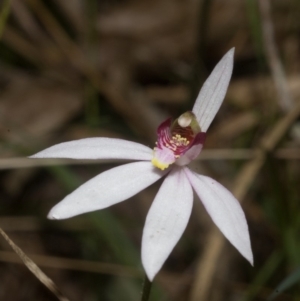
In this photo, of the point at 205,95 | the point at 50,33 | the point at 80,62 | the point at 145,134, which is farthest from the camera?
the point at 50,33

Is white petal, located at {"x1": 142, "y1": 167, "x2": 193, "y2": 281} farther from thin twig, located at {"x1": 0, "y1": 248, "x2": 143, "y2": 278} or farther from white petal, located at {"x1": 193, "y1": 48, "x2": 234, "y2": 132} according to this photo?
thin twig, located at {"x1": 0, "y1": 248, "x2": 143, "y2": 278}

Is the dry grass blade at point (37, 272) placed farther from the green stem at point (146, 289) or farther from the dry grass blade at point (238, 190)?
the dry grass blade at point (238, 190)

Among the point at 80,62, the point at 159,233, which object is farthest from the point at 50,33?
the point at 159,233

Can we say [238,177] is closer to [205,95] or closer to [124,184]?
[205,95]

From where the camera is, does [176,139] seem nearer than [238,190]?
Yes

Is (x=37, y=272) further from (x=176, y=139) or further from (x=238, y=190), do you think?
(x=238, y=190)

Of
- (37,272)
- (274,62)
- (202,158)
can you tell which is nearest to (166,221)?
(37,272)
